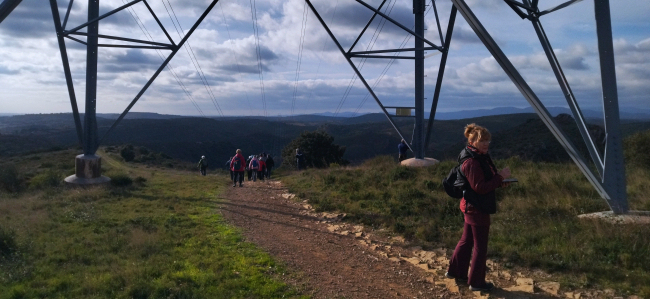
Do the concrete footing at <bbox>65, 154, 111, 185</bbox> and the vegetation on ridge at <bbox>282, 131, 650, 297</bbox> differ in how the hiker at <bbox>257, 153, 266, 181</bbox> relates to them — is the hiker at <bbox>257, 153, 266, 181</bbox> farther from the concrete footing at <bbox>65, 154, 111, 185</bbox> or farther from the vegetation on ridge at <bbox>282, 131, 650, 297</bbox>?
the vegetation on ridge at <bbox>282, 131, 650, 297</bbox>

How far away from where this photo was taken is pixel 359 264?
6801 mm

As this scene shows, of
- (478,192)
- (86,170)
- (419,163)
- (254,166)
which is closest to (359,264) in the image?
(478,192)

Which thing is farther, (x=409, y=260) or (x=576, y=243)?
(x=409, y=260)

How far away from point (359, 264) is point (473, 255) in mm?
1853

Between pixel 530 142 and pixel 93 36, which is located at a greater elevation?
pixel 93 36

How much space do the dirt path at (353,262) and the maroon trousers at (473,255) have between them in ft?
0.48

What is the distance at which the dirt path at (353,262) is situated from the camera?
555cm

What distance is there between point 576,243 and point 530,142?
28076mm

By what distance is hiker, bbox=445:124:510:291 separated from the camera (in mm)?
5062

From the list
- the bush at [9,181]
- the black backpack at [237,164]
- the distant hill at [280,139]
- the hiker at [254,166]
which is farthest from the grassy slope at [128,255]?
the distant hill at [280,139]

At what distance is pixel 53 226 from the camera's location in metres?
9.95

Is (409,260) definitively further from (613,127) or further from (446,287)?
(613,127)

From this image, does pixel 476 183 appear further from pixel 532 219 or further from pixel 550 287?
pixel 532 219

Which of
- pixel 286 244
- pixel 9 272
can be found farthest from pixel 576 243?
pixel 9 272
